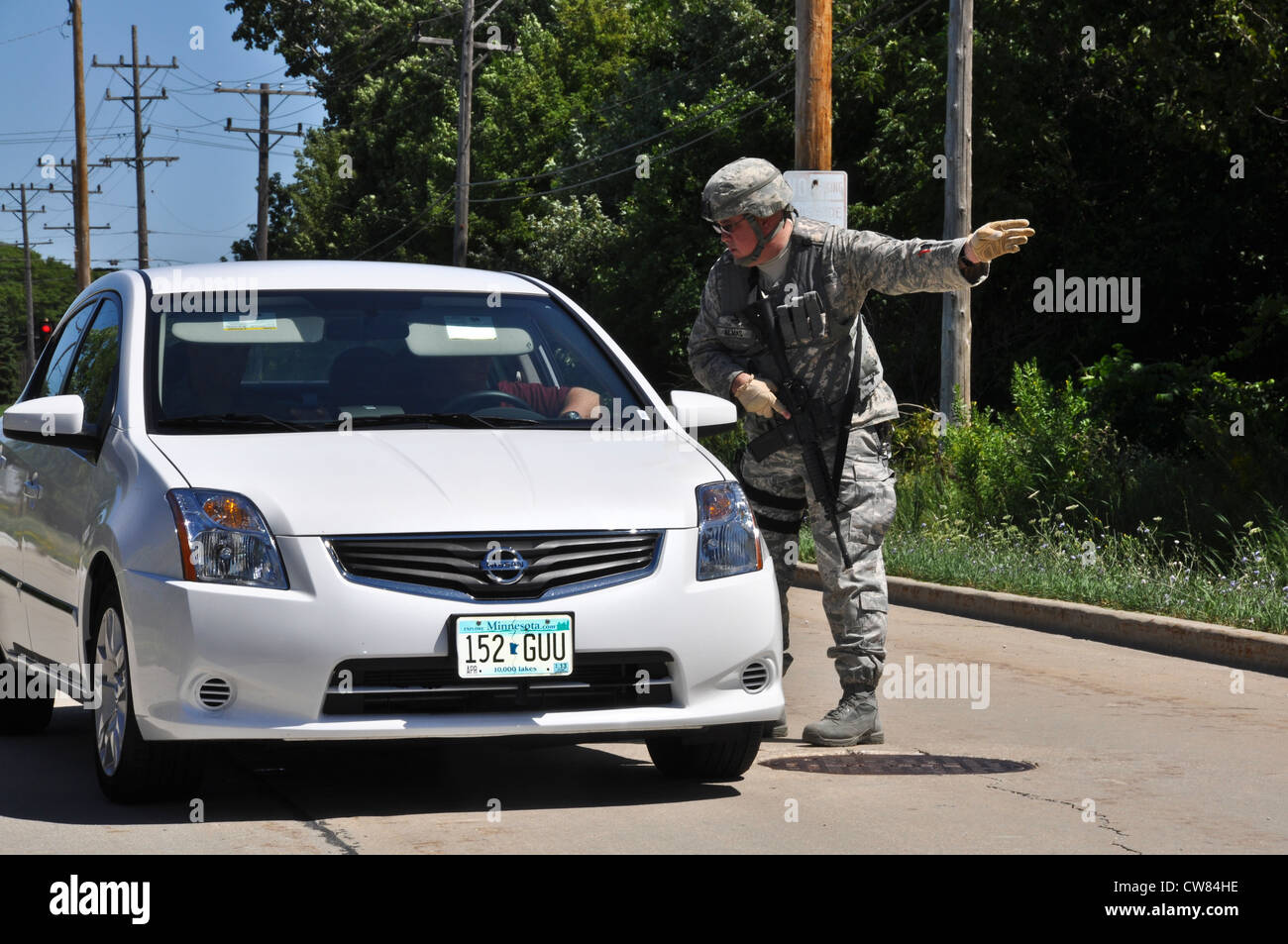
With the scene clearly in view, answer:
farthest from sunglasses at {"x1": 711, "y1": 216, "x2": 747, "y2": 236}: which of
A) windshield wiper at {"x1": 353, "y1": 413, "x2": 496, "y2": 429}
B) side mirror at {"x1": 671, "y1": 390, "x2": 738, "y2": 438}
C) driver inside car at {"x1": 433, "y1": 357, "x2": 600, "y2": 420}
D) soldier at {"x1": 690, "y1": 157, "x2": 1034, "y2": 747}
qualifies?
windshield wiper at {"x1": 353, "y1": 413, "x2": 496, "y2": 429}

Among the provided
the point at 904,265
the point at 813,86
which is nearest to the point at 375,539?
the point at 904,265

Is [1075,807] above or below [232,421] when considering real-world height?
below

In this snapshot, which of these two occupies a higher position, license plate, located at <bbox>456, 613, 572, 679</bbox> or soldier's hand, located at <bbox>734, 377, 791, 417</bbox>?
soldier's hand, located at <bbox>734, 377, 791, 417</bbox>

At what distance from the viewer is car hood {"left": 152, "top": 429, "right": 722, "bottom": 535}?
5637 millimetres

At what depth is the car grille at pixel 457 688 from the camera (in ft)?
18.4

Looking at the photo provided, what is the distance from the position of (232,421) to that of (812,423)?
216 cm

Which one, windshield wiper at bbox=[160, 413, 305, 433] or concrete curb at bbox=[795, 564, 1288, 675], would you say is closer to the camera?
windshield wiper at bbox=[160, 413, 305, 433]

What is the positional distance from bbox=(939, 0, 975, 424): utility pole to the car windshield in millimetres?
11252

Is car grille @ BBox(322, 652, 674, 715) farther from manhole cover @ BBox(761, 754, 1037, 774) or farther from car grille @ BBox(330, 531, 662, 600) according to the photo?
manhole cover @ BBox(761, 754, 1037, 774)

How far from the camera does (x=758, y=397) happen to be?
702cm

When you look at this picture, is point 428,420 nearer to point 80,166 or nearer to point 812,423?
point 812,423

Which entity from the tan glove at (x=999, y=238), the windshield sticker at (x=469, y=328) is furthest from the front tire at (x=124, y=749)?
the tan glove at (x=999, y=238)

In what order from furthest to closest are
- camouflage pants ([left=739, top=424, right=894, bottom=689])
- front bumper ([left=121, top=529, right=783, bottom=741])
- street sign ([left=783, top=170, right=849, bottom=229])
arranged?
street sign ([left=783, top=170, right=849, bottom=229]) → camouflage pants ([left=739, top=424, right=894, bottom=689]) → front bumper ([left=121, top=529, right=783, bottom=741])
